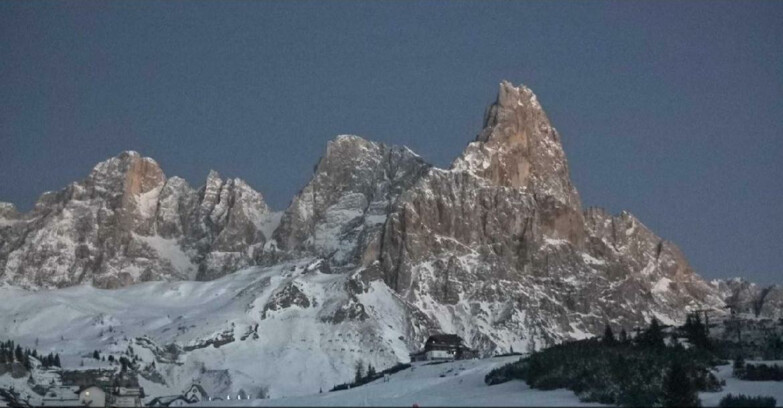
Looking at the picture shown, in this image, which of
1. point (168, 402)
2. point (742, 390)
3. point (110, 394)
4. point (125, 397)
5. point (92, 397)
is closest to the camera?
point (742, 390)

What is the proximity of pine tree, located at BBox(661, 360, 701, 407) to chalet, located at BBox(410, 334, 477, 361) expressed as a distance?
96.0 m

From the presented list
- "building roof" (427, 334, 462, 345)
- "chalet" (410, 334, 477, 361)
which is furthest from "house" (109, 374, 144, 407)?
"building roof" (427, 334, 462, 345)

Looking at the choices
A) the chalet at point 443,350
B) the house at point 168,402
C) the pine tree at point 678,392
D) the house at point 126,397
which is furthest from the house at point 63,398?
the chalet at point 443,350

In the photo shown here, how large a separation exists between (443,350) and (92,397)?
83.0m

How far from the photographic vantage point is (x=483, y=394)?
81.8m

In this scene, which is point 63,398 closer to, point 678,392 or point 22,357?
point 678,392

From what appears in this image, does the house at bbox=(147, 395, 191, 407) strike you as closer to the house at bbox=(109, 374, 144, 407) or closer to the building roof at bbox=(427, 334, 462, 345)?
the house at bbox=(109, 374, 144, 407)

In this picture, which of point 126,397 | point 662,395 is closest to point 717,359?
point 662,395

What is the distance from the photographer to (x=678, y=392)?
67688 millimetres

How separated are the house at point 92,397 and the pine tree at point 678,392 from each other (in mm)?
45560

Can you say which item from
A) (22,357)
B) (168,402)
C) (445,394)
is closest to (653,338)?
(445,394)

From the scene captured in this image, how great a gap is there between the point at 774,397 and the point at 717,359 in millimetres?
22446

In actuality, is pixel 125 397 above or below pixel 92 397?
above

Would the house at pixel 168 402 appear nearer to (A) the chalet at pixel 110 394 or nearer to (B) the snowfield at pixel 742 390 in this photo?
(A) the chalet at pixel 110 394
